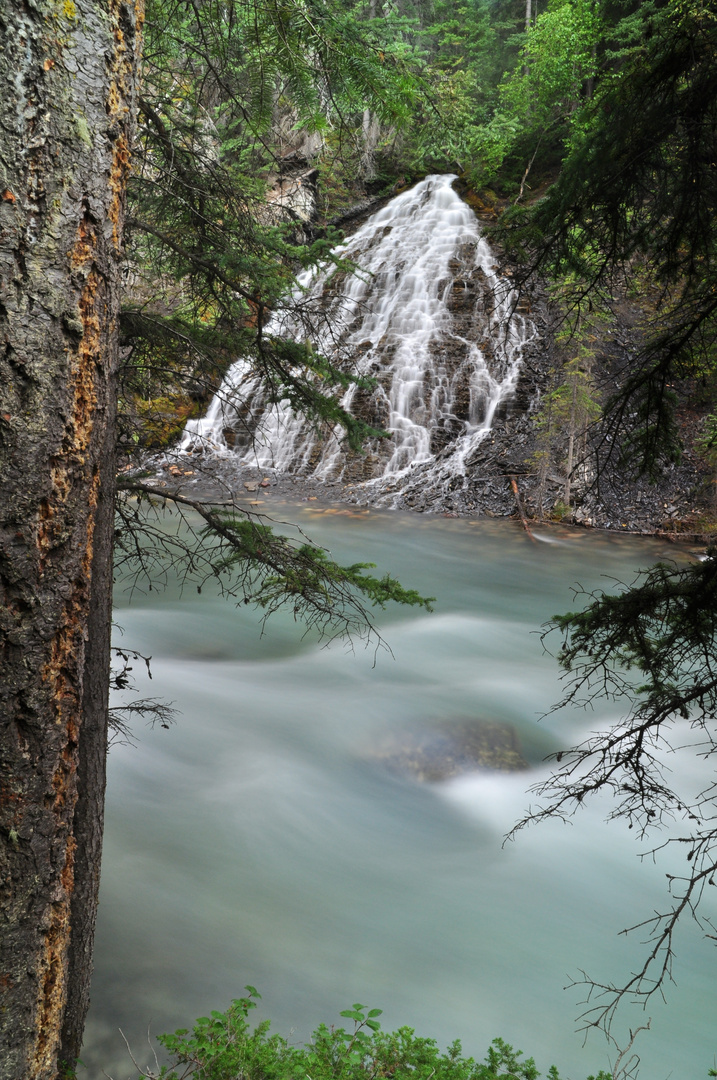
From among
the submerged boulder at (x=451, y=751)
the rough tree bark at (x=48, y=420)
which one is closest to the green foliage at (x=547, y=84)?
the submerged boulder at (x=451, y=751)

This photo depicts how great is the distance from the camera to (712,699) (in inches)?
115

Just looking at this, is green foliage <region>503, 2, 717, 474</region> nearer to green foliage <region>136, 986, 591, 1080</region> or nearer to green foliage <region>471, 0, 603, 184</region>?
green foliage <region>136, 986, 591, 1080</region>

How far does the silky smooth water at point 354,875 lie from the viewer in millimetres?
3150

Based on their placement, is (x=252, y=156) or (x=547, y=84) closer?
(x=252, y=156)

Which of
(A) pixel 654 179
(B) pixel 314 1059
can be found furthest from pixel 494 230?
(B) pixel 314 1059

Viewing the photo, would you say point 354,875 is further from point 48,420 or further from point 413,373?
point 413,373

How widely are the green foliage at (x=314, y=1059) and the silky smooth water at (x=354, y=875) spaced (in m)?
0.60

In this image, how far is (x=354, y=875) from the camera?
418cm

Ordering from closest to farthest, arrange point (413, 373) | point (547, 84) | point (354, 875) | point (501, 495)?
point (354, 875) → point (501, 495) → point (413, 373) → point (547, 84)

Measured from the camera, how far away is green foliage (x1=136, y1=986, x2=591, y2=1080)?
2164 millimetres

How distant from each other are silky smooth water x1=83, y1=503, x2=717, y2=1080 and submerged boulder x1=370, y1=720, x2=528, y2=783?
0.14m

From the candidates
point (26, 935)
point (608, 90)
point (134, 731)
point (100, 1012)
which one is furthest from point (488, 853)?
point (608, 90)

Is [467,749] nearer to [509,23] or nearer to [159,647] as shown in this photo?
[159,647]

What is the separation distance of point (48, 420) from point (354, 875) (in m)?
3.67
